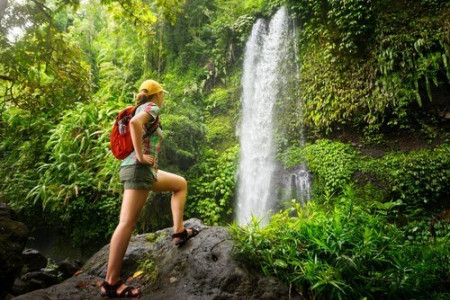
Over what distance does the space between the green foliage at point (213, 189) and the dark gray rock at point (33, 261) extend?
3.31 m

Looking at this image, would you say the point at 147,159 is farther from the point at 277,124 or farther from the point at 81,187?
the point at 277,124

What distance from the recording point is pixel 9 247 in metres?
3.30

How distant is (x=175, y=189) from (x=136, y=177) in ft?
1.72

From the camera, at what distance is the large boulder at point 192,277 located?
7.94 ft

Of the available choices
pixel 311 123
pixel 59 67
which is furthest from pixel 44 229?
pixel 311 123

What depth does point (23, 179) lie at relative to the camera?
7500 millimetres

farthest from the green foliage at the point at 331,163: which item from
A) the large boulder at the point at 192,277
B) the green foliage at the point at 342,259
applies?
the large boulder at the point at 192,277

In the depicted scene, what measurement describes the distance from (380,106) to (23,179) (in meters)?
9.59

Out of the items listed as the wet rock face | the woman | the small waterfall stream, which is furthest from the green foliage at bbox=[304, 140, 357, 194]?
the wet rock face

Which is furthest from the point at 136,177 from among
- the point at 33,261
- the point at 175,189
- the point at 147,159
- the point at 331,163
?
the point at 331,163

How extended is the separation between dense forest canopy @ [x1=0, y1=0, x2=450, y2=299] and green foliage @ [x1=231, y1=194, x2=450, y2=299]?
1.0 inches

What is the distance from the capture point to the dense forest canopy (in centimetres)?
423

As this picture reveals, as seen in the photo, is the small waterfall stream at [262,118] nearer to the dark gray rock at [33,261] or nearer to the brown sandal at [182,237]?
the brown sandal at [182,237]

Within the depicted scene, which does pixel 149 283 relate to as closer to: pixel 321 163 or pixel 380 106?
pixel 321 163
